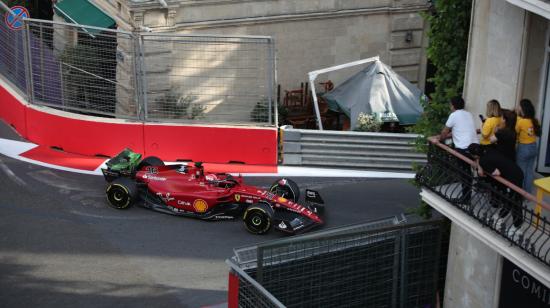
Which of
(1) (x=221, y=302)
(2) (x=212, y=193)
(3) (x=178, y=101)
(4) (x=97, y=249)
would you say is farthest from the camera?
(3) (x=178, y=101)

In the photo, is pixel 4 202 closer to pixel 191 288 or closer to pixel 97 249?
pixel 97 249

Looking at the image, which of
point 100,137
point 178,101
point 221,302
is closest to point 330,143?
point 178,101

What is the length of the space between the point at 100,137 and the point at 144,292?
5.60 metres

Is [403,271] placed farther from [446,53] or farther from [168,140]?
[168,140]

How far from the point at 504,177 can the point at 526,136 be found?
2.12 feet

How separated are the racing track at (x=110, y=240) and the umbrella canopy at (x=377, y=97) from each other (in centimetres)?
248

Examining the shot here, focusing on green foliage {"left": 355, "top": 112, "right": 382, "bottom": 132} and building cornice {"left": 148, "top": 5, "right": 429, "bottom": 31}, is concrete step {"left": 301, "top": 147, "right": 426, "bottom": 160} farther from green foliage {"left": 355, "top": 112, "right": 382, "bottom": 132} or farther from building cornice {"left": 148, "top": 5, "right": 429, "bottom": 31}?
building cornice {"left": 148, "top": 5, "right": 429, "bottom": 31}

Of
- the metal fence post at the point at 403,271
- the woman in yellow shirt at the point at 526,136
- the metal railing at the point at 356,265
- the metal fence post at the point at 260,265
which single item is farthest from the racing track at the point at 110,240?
the woman in yellow shirt at the point at 526,136

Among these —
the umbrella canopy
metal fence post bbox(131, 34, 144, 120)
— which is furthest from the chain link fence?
the umbrella canopy

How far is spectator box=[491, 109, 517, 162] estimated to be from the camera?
416 inches

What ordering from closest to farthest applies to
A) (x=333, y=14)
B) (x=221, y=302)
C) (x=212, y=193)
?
1. (x=221, y=302)
2. (x=212, y=193)
3. (x=333, y=14)

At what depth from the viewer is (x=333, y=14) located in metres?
22.2

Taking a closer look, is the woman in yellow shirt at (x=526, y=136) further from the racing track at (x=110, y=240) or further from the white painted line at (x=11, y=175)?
the white painted line at (x=11, y=175)

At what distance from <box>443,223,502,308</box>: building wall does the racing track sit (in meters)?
3.27
